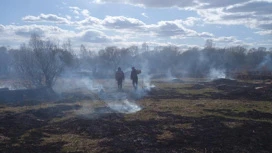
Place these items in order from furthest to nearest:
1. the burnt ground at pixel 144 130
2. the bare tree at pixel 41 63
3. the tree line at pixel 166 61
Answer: the tree line at pixel 166 61 < the bare tree at pixel 41 63 < the burnt ground at pixel 144 130

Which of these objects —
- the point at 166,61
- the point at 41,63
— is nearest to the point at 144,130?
the point at 41,63

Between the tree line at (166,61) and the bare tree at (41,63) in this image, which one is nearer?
the bare tree at (41,63)

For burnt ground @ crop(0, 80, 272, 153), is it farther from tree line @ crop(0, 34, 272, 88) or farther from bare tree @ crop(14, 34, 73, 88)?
tree line @ crop(0, 34, 272, 88)

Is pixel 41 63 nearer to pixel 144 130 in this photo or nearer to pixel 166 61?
pixel 144 130

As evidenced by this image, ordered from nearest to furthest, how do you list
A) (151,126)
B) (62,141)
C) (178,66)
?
(62,141) < (151,126) < (178,66)

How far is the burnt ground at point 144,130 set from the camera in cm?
1113

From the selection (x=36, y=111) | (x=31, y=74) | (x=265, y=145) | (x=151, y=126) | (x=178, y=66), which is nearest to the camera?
(x=265, y=145)

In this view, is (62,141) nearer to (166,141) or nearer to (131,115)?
(166,141)

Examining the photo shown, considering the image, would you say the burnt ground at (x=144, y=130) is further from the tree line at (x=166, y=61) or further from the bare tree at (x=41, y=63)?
the tree line at (x=166, y=61)

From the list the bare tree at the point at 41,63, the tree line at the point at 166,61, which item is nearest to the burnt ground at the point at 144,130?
the bare tree at the point at 41,63

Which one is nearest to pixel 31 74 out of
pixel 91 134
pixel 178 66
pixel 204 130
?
pixel 91 134

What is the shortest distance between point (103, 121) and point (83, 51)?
98.4 metres

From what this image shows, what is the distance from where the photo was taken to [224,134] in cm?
1273

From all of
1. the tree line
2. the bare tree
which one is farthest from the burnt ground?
the tree line
